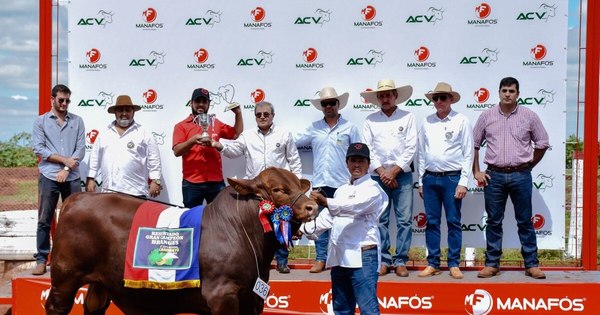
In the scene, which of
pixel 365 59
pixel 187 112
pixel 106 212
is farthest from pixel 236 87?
pixel 106 212

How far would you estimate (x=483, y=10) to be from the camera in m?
7.92

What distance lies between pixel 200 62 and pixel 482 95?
3211 mm

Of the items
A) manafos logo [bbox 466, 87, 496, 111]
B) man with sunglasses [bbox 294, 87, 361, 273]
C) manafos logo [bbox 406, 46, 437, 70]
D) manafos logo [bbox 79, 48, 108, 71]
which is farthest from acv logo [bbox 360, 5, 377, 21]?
manafos logo [bbox 79, 48, 108, 71]

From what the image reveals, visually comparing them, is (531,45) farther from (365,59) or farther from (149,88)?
(149,88)

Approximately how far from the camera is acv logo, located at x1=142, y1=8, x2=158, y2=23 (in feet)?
26.9

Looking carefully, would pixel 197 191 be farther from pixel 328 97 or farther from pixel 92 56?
pixel 92 56

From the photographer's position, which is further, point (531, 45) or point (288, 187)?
point (531, 45)

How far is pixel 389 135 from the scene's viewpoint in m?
7.39

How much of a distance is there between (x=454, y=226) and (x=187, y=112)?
10.7 feet

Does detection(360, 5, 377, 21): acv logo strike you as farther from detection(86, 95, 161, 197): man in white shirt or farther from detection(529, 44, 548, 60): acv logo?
detection(86, 95, 161, 197): man in white shirt

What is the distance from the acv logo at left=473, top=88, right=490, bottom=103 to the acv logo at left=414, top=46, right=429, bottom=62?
69 cm

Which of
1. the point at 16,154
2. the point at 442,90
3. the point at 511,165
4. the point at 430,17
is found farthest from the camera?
the point at 16,154

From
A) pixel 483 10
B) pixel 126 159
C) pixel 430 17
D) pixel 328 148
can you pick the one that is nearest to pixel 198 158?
pixel 126 159

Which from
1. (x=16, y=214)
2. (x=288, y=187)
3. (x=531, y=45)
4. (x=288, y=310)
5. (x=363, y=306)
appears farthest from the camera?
(x=16, y=214)
